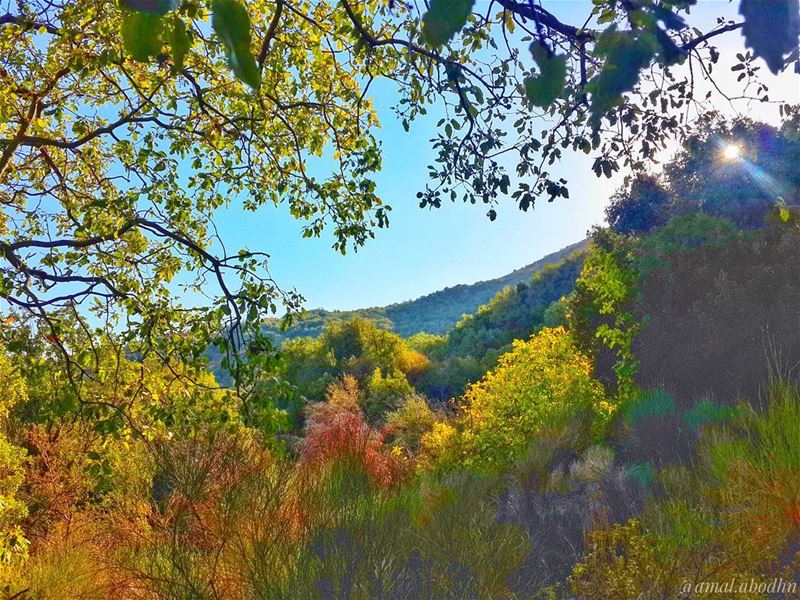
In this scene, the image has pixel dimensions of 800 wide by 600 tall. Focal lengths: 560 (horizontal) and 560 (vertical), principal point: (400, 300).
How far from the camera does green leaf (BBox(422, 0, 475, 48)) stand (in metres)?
0.61

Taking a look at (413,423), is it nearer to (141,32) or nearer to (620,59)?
(620,59)

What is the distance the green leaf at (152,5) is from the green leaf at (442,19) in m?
0.26

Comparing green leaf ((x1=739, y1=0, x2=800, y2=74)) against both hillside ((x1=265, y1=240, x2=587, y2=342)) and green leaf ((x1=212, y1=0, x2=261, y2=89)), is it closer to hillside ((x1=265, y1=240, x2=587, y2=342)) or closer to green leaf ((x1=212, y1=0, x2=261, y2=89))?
green leaf ((x1=212, y1=0, x2=261, y2=89))

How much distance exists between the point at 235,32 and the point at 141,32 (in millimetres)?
104

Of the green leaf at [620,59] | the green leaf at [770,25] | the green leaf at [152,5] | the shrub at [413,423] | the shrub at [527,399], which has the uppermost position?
the green leaf at [152,5]

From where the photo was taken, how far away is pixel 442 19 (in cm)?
62

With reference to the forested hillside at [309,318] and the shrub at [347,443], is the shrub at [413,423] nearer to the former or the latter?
the shrub at [347,443]

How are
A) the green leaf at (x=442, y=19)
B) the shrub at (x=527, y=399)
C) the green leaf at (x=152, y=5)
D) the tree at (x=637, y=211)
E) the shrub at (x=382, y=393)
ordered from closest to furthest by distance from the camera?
the green leaf at (x=152, y=5), the green leaf at (x=442, y=19), the shrub at (x=527, y=399), the tree at (x=637, y=211), the shrub at (x=382, y=393)

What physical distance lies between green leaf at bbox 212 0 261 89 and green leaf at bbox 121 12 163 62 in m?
0.07

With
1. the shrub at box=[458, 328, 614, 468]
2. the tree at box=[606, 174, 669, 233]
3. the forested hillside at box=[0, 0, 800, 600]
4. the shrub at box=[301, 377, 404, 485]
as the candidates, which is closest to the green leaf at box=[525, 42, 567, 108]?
the forested hillside at box=[0, 0, 800, 600]

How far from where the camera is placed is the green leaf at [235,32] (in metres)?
0.53

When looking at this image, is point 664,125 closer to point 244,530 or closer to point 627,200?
point 244,530

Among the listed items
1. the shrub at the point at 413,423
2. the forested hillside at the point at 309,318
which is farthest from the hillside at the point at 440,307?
the forested hillside at the point at 309,318

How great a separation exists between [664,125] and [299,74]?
154 inches
